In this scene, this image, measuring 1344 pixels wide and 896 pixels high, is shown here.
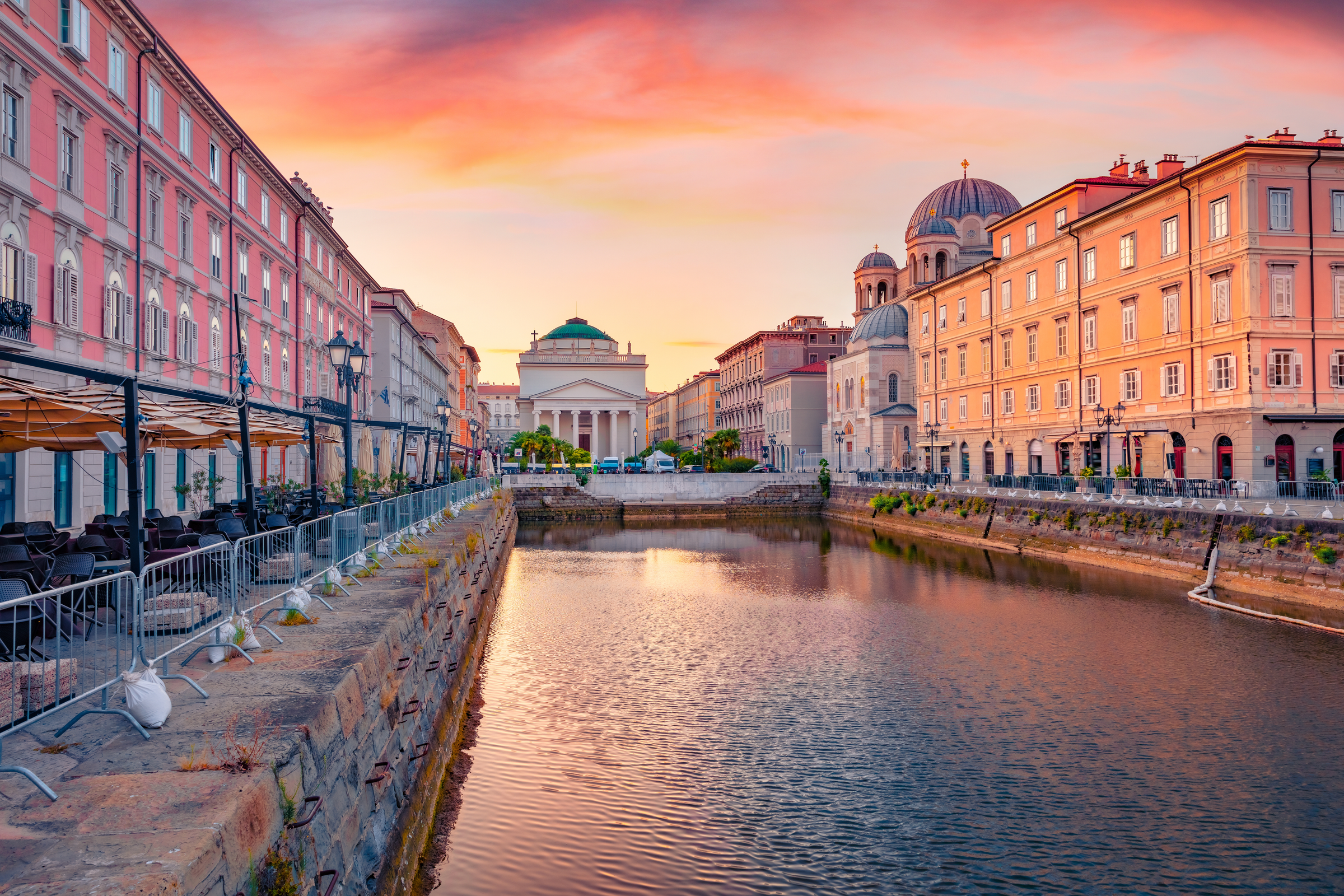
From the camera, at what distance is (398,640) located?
36.6 feet

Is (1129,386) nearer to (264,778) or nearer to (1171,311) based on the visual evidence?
(1171,311)

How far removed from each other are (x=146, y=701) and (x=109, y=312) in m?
23.5

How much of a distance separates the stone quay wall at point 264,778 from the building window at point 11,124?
1692 cm

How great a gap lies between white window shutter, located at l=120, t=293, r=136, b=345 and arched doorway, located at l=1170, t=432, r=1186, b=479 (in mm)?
39832

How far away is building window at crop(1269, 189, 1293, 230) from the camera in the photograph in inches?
1430

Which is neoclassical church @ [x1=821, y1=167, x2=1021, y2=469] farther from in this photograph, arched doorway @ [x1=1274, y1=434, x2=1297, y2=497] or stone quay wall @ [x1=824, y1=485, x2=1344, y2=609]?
arched doorway @ [x1=1274, y1=434, x2=1297, y2=497]

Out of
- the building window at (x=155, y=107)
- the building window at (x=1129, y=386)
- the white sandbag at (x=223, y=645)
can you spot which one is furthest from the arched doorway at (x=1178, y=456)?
the building window at (x=155, y=107)

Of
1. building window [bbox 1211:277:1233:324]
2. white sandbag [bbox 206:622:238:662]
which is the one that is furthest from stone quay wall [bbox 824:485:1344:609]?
white sandbag [bbox 206:622:238:662]

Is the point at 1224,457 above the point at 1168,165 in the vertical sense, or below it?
below

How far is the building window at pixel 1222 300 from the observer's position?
37344 millimetres

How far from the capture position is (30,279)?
22.7 meters

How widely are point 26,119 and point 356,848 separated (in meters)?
22.5

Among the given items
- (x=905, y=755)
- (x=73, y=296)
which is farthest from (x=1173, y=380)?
(x=73, y=296)

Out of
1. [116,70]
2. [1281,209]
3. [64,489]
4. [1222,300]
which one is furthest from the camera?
[1222,300]
